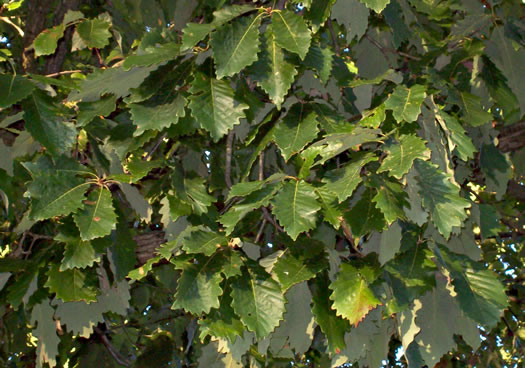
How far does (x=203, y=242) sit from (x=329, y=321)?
40 cm

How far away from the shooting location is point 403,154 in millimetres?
1598

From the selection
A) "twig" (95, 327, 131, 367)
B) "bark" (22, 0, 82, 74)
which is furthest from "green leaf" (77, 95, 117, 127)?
"twig" (95, 327, 131, 367)

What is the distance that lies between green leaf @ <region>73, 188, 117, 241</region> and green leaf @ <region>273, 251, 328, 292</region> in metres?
0.46

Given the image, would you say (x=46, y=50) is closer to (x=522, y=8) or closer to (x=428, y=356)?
(x=428, y=356)

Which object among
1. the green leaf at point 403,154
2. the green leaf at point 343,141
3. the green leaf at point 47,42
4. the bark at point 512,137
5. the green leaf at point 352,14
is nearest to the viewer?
the green leaf at point 403,154

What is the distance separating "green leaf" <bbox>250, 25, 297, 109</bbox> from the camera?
1.80 metres

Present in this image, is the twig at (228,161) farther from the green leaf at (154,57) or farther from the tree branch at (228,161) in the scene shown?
the green leaf at (154,57)

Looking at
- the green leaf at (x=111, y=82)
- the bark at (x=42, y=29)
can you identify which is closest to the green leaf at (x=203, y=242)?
the green leaf at (x=111, y=82)

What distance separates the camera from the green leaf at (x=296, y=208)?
1.61 metres

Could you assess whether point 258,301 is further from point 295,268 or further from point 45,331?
point 45,331

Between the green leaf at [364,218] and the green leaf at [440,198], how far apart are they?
17 cm

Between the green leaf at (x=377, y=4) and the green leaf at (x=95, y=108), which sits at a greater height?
the green leaf at (x=377, y=4)

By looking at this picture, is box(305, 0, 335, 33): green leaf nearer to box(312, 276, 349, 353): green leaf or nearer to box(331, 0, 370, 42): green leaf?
box(331, 0, 370, 42): green leaf

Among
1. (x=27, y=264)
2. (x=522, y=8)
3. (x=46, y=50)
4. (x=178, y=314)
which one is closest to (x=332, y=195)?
(x=27, y=264)
